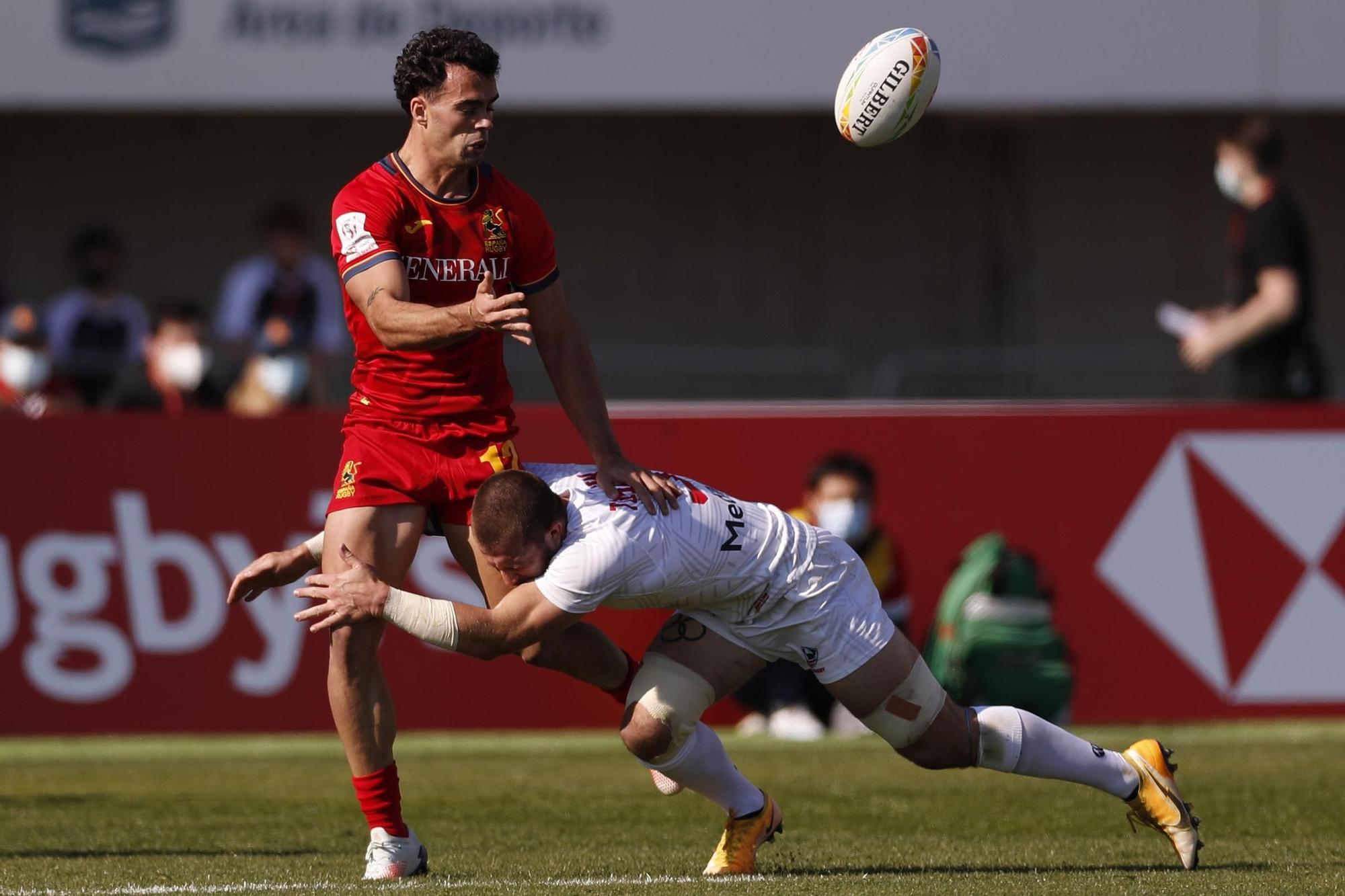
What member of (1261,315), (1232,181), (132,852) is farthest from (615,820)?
(1232,181)

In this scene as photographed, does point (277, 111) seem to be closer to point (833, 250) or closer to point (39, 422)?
point (833, 250)

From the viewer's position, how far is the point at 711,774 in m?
6.05

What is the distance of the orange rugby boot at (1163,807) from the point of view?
603cm

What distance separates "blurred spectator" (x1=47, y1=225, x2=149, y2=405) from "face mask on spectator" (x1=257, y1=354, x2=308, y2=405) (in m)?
1.42

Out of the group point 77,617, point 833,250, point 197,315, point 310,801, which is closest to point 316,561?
point 310,801

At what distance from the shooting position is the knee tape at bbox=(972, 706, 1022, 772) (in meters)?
5.99

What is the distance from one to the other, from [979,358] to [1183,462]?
19.7 feet

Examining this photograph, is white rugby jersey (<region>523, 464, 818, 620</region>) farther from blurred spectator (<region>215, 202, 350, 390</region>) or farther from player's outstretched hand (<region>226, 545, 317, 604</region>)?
blurred spectator (<region>215, 202, 350, 390</region>)

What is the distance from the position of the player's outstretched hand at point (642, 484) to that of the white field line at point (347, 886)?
3.36 ft

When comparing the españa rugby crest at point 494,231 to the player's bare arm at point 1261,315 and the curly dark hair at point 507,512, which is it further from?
the player's bare arm at point 1261,315

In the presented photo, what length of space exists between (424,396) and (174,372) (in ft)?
22.4

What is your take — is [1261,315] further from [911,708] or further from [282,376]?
[282,376]

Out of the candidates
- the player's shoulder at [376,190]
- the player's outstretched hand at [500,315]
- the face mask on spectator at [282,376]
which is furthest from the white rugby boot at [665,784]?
the face mask on spectator at [282,376]

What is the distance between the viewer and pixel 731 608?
19.6ft
